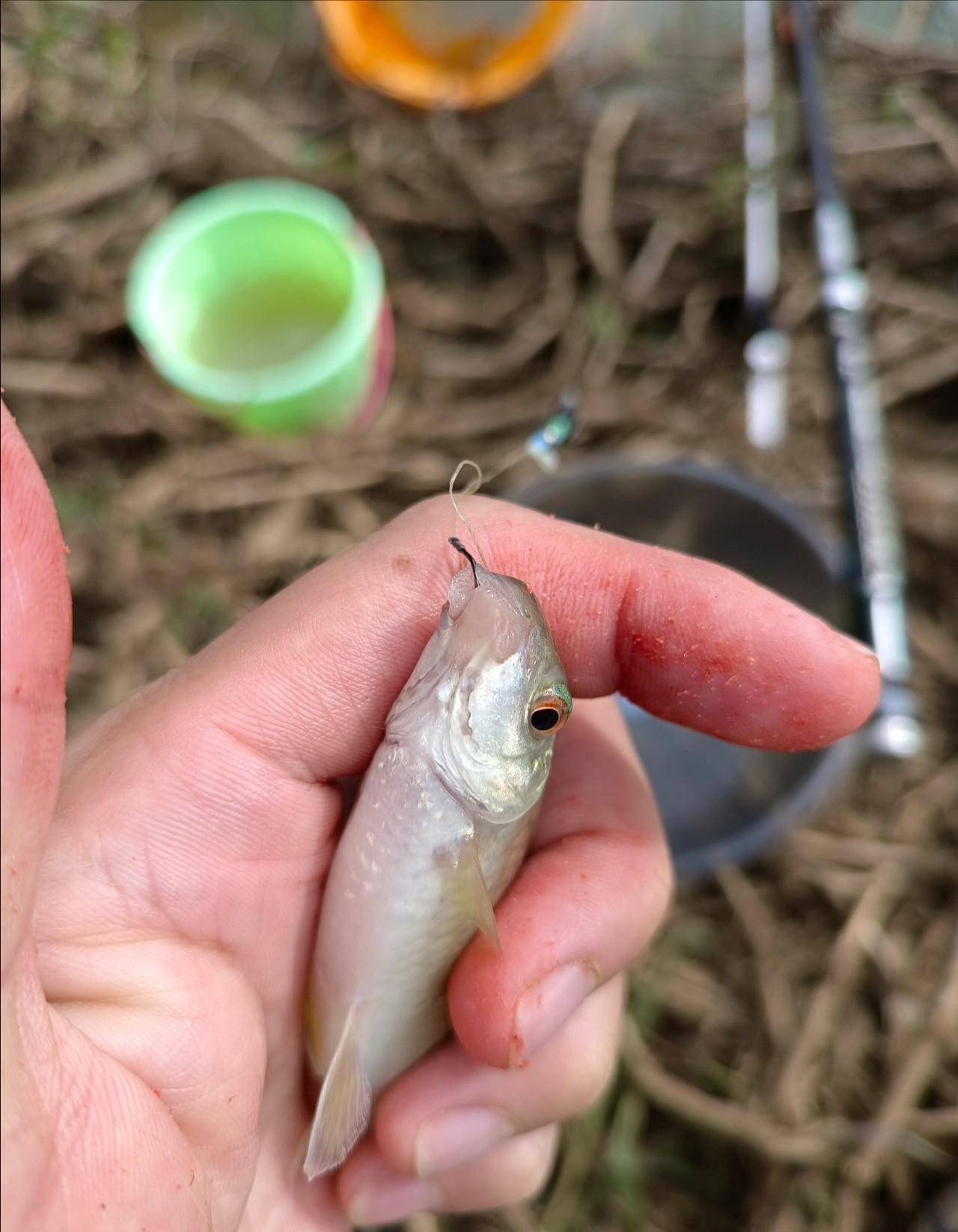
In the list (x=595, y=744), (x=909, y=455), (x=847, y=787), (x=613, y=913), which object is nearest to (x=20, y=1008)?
(x=613, y=913)

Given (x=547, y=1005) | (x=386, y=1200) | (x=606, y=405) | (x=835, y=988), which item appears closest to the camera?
(x=547, y=1005)

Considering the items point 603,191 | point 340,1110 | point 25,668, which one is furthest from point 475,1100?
point 603,191

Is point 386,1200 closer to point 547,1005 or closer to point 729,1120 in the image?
point 547,1005

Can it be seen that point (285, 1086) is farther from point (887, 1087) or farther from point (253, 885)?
point (887, 1087)

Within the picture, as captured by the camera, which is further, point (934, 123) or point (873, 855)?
point (934, 123)

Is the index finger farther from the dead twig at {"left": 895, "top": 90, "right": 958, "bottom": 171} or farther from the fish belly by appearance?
the dead twig at {"left": 895, "top": 90, "right": 958, "bottom": 171}

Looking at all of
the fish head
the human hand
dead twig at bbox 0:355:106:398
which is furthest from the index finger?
dead twig at bbox 0:355:106:398
